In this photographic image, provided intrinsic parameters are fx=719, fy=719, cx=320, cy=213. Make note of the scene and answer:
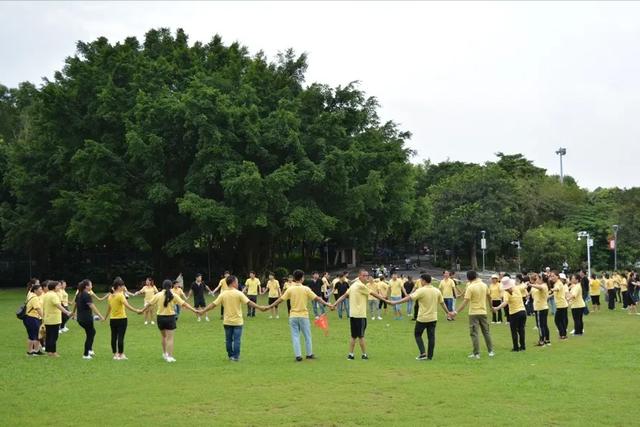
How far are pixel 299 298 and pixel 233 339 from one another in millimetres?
1621

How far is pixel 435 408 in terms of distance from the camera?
1016 cm

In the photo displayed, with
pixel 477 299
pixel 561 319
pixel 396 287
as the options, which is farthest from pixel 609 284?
pixel 477 299

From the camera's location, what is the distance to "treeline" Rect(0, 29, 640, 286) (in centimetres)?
4225

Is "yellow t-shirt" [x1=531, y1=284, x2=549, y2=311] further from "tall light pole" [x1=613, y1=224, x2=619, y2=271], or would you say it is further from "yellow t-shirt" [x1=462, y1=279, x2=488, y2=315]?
"tall light pole" [x1=613, y1=224, x2=619, y2=271]

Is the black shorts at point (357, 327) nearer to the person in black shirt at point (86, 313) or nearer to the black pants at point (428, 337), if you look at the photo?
the black pants at point (428, 337)

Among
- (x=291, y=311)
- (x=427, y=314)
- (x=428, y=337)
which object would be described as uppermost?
(x=291, y=311)

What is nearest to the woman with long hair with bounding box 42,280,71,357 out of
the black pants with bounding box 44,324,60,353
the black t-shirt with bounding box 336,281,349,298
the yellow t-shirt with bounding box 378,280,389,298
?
the black pants with bounding box 44,324,60,353

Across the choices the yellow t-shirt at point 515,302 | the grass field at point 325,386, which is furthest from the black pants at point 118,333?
the yellow t-shirt at point 515,302

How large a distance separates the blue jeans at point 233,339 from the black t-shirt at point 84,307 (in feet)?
10.6

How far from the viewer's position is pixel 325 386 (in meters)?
11.9

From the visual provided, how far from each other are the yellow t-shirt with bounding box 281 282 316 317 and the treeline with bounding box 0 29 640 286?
24831 millimetres

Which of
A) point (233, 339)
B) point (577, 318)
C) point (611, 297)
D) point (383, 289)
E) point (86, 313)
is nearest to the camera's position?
point (233, 339)

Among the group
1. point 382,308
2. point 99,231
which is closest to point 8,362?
point 382,308

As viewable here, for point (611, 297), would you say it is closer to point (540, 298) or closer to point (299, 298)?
point (540, 298)
